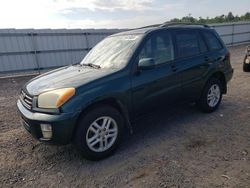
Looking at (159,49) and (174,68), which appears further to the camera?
(174,68)

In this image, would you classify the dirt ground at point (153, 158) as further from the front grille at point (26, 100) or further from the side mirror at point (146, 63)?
the side mirror at point (146, 63)

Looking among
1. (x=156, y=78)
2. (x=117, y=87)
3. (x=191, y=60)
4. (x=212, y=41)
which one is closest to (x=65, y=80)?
(x=117, y=87)

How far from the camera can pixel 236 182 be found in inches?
103

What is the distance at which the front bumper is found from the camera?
9.01 ft

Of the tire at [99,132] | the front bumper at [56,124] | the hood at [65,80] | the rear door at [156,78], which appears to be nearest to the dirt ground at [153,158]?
the tire at [99,132]

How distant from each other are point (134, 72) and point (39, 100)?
1.42m

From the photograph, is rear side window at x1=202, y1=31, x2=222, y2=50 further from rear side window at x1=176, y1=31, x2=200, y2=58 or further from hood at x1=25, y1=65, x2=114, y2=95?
hood at x1=25, y1=65, x2=114, y2=95

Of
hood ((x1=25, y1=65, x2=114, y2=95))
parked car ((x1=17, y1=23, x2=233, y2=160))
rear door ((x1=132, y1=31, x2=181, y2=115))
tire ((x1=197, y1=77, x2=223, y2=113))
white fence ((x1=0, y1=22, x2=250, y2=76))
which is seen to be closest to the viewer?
parked car ((x1=17, y1=23, x2=233, y2=160))

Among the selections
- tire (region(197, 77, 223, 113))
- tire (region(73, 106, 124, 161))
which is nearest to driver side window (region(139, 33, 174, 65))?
tire (region(73, 106, 124, 161))

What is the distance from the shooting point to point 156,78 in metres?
3.62

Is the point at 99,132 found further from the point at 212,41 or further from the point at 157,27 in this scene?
the point at 212,41

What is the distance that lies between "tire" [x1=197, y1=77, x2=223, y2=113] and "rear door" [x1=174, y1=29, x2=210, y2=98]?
9.2 inches

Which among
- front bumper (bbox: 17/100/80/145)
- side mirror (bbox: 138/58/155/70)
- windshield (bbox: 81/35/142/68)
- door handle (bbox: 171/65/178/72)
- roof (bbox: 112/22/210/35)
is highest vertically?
roof (bbox: 112/22/210/35)

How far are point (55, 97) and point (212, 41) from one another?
3635 millimetres
